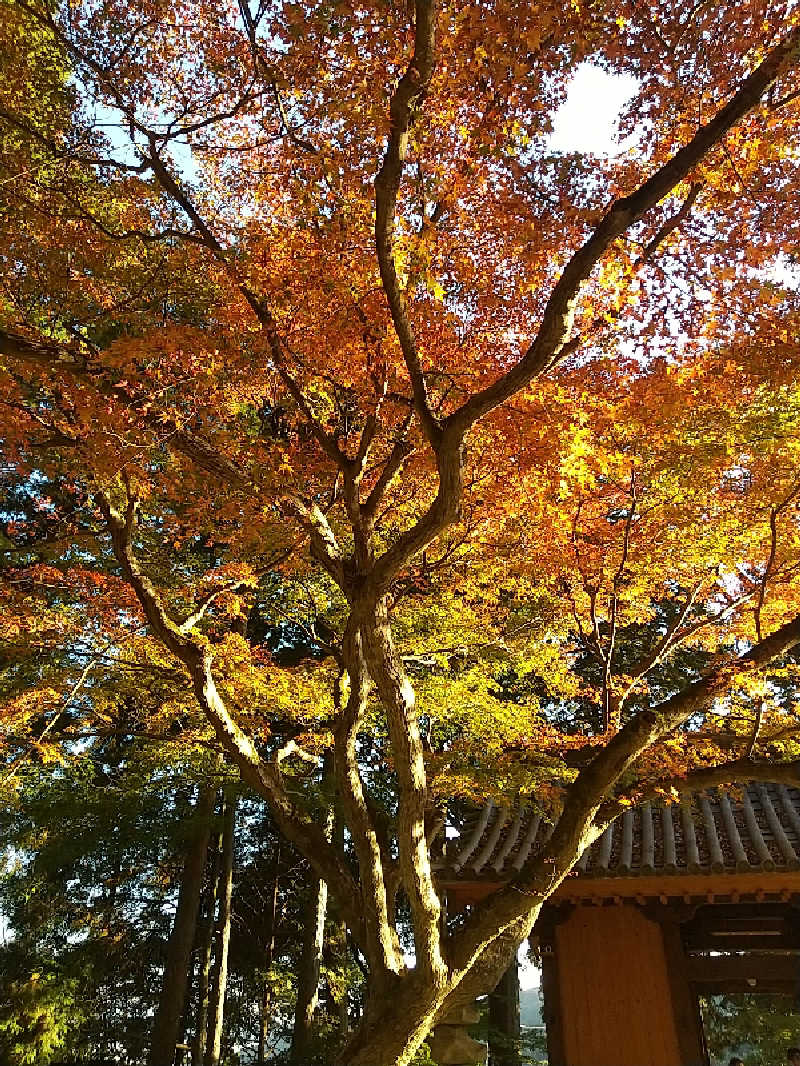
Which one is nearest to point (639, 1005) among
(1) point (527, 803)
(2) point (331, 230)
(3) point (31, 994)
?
(1) point (527, 803)

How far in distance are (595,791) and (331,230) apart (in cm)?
451

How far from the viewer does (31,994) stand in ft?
37.3

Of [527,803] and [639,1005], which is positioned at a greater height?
[527,803]

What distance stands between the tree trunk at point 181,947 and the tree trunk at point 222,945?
36 cm

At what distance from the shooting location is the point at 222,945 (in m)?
11.7

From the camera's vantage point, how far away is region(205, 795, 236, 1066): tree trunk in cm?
1112

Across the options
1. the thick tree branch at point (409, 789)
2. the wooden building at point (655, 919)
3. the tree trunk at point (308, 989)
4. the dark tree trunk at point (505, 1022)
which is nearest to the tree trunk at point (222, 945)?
the tree trunk at point (308, 989)

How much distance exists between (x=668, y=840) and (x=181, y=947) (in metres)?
9.25

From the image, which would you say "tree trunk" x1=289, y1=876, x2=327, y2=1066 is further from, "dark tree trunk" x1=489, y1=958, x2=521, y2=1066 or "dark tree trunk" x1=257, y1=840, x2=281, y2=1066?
"dark tree trunk" x1=489, y1=958, x2=521, y2=1066

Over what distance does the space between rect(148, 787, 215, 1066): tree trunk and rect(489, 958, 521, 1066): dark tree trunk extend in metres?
5.33

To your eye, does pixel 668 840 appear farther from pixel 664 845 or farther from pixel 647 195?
pixel 647 195

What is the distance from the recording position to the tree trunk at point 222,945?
1112 cm

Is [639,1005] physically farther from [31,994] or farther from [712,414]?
[31,994]

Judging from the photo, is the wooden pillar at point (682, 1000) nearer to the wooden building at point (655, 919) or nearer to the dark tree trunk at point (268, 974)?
the wooden building at point (655, 919)
